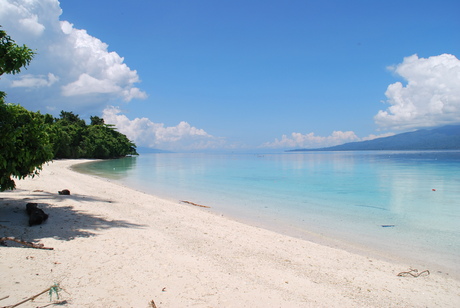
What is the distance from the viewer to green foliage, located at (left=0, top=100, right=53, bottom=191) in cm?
798

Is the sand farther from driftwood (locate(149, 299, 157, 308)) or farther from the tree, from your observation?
the tree

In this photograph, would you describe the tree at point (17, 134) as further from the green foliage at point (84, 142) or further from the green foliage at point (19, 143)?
the green foliage at point (84, 142)

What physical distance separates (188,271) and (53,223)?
17.0 ft

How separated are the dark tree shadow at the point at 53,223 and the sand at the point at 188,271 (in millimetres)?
26

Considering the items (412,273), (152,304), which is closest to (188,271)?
(152,304)

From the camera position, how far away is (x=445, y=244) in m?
10.2

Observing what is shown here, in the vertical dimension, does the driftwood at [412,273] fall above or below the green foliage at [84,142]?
below

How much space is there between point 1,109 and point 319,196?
66.0 feet

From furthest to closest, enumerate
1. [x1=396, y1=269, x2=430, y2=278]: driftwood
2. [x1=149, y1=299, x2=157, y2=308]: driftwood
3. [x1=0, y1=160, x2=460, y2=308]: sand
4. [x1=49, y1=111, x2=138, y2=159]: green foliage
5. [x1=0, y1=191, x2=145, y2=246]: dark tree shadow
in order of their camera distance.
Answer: [x1=49, y1=111, x2=138, y2=159]: green foliage < [x1=0, y1=191, x2=145, y2=246]: dark tree shadow < [x1=396, y1=269, x2=430, y2=278]: driftwood < [x1=0, y1=160, x2=460, y2=308]: sand < [x1=149, y1=299, x2=157, y2=308]: driftwood

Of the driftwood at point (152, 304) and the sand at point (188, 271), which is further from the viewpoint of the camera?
the sand at point (188, 271)

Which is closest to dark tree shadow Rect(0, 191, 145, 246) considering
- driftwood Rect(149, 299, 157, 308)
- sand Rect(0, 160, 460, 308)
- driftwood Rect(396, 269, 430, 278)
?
sand Rect(0, 160, 460, 308)

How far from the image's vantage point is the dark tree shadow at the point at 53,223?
749 centimetres

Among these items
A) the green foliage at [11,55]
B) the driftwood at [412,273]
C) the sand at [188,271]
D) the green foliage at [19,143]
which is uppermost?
the green foliage at [11,55]

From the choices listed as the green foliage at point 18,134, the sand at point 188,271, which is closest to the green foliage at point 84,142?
the green foliage at point 18,134
